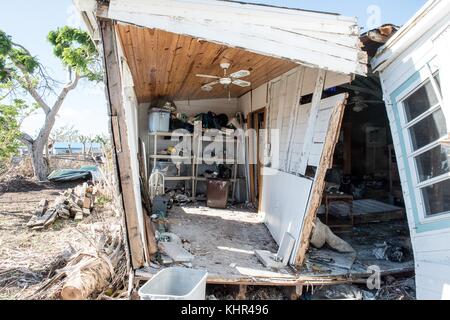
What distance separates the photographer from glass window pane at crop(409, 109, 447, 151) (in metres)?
3.13

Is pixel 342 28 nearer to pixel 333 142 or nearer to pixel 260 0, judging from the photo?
pixel 260 0

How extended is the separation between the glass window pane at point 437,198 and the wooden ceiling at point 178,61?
9.67 ft

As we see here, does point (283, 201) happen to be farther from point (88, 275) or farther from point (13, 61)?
point (13, 61)

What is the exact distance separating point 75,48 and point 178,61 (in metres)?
8.52

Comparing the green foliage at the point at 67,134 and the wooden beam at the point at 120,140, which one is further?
the green foliage at the point at 67,134

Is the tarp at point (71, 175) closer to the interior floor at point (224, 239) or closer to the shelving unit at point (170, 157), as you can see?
the shelving unit at point (170, 157)

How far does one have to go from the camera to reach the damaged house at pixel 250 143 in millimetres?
3369

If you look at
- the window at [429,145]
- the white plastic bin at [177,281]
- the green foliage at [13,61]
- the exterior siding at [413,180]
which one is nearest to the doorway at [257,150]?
the exterior siding at [413,180]

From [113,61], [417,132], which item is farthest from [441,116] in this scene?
[113,61]

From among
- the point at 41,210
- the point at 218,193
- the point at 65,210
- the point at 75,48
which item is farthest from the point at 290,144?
the point at 75,48

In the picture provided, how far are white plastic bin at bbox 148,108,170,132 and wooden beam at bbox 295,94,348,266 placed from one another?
5.59m

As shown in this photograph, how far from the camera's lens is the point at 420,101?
3.43m
